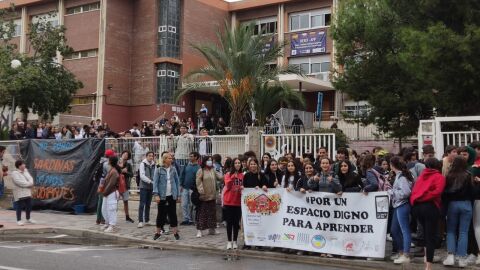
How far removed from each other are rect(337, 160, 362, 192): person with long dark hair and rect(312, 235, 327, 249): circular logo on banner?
946 millimetres

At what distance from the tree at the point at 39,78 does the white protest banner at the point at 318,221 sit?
1864cm

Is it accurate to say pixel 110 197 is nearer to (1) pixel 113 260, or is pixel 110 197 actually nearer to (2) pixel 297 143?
(1) pixel 113 260

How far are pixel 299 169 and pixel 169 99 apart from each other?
85.3 ft

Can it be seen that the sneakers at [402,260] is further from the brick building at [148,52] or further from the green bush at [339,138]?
the brick building at [148,52]

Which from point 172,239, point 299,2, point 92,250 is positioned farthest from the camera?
point 299,2

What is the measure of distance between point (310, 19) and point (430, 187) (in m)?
31.2

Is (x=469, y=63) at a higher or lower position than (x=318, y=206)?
higher

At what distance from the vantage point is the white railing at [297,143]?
43.4ft

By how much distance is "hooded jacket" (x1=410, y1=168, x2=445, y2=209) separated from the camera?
8273 millimetres

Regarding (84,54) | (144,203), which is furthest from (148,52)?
(144,203)

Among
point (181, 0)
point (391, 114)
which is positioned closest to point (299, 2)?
point (181, 0)

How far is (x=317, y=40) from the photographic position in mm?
37469

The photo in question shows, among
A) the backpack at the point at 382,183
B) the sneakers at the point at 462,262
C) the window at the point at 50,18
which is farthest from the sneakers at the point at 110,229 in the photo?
the window at the point at 50,18

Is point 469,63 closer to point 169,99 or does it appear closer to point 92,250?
point 92,250
